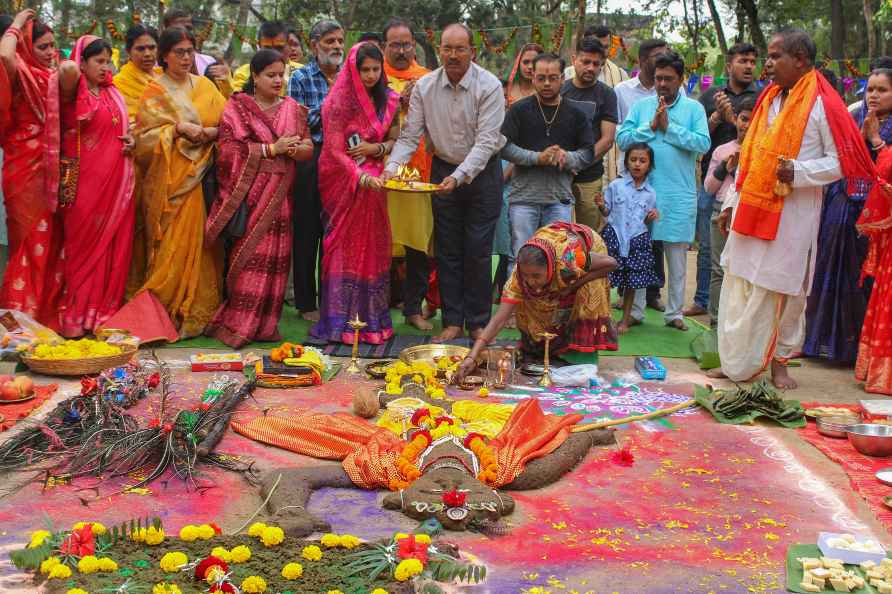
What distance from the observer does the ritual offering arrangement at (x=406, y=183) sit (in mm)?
6832

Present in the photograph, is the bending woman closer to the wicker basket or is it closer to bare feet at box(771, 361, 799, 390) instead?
bare feet at box(771, 361, 799, 390)

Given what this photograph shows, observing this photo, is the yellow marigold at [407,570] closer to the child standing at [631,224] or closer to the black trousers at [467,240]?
the black trousers at [467,240]

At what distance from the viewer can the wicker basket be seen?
→ 6.21m

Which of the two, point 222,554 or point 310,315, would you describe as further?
point 310,315

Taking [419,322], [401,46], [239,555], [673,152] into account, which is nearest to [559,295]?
[419,322]

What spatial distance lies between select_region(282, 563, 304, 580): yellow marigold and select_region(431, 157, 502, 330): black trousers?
4183mm

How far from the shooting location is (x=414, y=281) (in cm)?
809

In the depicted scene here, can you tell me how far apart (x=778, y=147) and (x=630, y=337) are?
2.19 meters

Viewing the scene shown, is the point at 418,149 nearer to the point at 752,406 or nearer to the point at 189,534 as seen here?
the point at 752,406

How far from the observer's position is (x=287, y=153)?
7320 millimetres

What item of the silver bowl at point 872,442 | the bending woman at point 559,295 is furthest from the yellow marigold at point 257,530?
the silver bowl at point 872,442

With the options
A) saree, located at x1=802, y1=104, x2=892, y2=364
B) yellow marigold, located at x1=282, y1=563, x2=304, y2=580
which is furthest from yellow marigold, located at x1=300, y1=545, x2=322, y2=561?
saree, located at x1=802, y1=104, x2=892, y2=364

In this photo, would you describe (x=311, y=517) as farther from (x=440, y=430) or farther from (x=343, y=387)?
(x=343, y=387)

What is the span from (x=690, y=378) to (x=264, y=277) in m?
3.15
